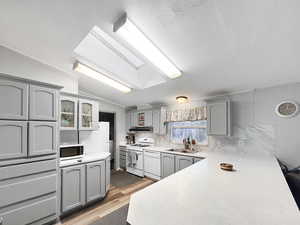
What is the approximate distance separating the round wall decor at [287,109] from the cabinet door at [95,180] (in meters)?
3.32

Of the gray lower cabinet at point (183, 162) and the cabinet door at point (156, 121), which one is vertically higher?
the cabinet door at point (156, 121)

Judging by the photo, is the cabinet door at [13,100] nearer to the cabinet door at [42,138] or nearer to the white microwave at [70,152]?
the cabinet door at [42,138]

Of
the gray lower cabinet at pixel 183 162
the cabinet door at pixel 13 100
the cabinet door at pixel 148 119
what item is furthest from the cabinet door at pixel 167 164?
the cabinet door at pixel 13 100

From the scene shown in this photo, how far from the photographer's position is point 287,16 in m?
1.14

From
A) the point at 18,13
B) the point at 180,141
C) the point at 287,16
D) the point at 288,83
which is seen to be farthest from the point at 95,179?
the point at 288,83

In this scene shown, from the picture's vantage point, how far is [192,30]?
137 cm

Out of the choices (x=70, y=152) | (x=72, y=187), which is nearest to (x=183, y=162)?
(x=72, y=187)

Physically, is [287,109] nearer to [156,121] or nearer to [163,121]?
[163,121]

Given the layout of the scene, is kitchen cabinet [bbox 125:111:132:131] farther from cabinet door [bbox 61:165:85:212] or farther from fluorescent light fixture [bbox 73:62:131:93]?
cabinet door [bbox 61:165:85:212]

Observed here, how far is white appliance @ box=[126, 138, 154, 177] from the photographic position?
3.64m

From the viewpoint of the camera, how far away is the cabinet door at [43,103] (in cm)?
172

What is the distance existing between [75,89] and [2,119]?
4.70 feet

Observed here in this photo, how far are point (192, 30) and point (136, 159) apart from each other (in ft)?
11.0

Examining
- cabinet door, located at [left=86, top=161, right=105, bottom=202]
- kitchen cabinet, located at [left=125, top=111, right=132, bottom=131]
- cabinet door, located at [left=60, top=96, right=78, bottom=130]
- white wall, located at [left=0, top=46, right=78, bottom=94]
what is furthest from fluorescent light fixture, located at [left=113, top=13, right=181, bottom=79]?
kitchen cabinet, located at [left=125, top=111, right=132, bottom=131]
